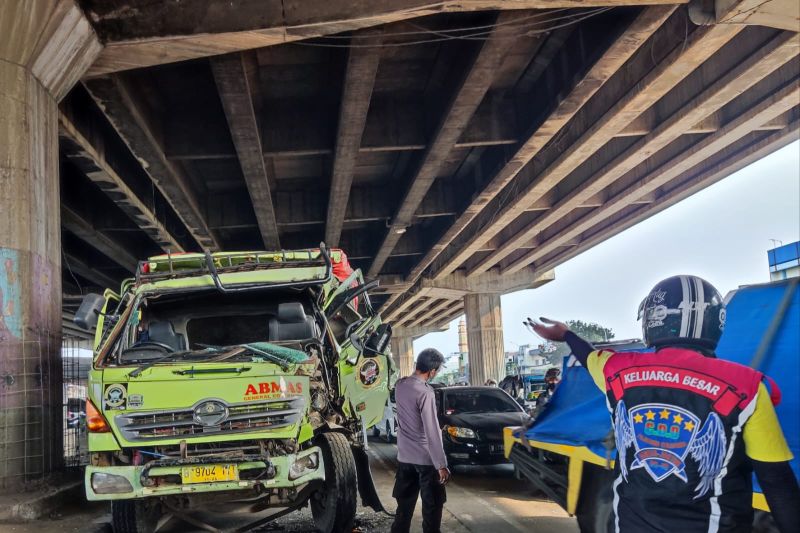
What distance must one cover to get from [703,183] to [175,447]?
51.7 feet

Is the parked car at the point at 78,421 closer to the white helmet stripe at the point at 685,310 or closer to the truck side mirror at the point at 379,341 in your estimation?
the truck side mirror at the point at 379,341

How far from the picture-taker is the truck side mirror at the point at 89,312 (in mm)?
6918

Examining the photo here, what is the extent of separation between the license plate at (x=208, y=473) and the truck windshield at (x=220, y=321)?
130 cm

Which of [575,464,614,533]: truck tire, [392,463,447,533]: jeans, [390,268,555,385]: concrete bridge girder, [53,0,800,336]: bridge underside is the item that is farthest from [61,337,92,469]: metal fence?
[390,268,555,385]: concrete bridge girder

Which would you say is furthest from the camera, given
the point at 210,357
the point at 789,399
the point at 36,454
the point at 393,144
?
the point at 393,144

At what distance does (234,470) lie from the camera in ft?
19.8

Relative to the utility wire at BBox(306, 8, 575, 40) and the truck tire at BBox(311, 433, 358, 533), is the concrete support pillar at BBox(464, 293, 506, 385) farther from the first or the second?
the truck tire at BBox(311, 433, 358, 533)

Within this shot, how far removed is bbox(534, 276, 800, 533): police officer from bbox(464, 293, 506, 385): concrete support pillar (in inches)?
1194

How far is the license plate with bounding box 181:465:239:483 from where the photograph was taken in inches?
235

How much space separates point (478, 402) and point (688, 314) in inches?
424

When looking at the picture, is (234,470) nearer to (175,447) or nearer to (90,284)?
(175,447)

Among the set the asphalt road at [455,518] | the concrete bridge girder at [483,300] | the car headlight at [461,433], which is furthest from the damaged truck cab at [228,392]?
the concrete bridge girder at [483,300]

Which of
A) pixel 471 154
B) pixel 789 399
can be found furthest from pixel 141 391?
pixel 471 154

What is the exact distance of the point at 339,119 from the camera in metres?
12.2
